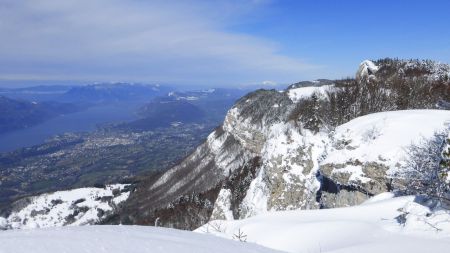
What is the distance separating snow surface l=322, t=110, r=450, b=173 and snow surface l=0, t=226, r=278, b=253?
14362 millimetres

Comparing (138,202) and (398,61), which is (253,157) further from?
(138,202)

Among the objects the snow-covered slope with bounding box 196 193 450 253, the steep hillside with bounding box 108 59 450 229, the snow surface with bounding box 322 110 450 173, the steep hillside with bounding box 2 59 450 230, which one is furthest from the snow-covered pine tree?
the steep hillside with bounding box 108 59 450 229

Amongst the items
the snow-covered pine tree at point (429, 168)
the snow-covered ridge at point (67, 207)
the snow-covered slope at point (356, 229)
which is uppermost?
the snow-covered pine tree at point (429, 168)

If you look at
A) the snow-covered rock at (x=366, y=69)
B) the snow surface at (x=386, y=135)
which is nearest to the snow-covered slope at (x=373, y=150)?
the snow surface at (x=386, y=135)

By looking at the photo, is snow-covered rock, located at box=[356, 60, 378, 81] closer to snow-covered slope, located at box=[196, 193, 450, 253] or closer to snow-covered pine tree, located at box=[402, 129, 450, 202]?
snow-covered pine tree, located at box=[402, 129, 450, 202]

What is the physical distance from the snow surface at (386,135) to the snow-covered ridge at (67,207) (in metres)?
108

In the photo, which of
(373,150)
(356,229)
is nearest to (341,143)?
(373,150)

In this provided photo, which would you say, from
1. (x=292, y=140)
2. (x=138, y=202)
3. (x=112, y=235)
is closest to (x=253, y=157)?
(x=138, y=202)

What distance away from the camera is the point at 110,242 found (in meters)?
7.48

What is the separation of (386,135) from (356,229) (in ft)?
35.9

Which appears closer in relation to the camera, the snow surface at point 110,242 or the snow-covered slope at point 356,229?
the snow surface at point 110,242

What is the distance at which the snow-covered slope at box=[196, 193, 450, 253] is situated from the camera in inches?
446

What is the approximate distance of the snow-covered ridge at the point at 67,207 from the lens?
12756cm

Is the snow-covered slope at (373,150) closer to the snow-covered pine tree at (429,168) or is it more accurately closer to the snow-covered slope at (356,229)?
the snow-covered pine tree at (429,168)
